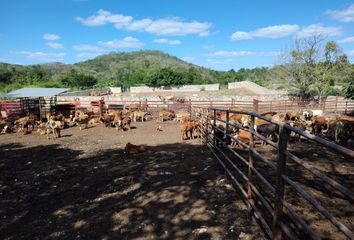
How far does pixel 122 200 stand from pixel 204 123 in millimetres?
6202

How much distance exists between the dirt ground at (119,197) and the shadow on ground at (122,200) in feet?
0.05

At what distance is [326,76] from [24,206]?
107 ft

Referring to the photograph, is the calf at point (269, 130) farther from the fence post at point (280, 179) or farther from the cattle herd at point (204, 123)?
the fence post at point (280, 179)

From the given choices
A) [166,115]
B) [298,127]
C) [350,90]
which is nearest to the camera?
[298,127]

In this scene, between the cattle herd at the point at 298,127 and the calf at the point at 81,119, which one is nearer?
the cattle herd at the point at 298,127

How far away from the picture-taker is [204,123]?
11.0 metres

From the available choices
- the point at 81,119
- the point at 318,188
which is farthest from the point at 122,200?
the point at 81,119

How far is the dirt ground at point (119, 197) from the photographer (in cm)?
416

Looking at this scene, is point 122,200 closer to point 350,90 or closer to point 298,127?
point 298,127

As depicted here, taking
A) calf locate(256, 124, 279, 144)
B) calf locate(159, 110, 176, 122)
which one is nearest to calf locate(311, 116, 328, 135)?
calf locate(256, 124, 279, 144)

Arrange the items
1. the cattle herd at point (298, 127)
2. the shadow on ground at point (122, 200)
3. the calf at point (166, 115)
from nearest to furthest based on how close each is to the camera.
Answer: the shadow on ground at point (122, 200) < the cattle herd at point (298, 127) < the calf at point (166, 115)

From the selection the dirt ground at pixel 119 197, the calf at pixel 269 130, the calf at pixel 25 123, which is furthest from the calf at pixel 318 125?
the calf at pixel 25 123

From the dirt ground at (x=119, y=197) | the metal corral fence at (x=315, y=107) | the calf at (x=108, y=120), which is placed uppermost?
the metal corral fence at (x=315, y=107)

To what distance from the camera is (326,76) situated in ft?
103
